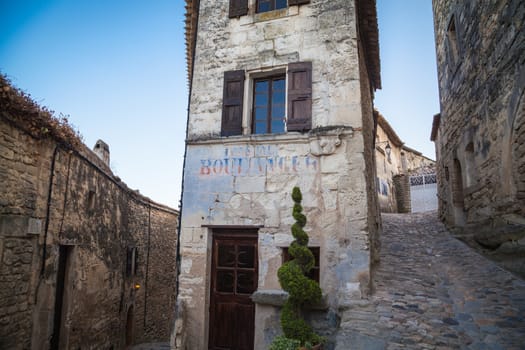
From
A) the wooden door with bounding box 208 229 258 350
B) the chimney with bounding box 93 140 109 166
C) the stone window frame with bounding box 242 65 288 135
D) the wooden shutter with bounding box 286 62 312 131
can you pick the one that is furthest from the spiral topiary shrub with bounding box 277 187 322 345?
the chimney with bounding box 93 140 109 166

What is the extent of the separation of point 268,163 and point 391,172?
15.1 meters

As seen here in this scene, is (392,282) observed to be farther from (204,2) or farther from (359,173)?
(204,2)

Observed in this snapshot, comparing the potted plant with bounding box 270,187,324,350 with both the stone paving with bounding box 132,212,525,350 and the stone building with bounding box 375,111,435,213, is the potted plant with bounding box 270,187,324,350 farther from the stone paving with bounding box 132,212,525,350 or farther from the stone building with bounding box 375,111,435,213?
the stone building with bounding box 375,111,435,213

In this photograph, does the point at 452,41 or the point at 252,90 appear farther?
the point at 452,41

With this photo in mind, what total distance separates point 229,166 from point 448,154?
6.50 m

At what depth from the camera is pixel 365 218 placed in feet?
18.3

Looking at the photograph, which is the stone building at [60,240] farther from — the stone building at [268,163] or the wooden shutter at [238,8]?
the wooden shutter at [238,8]

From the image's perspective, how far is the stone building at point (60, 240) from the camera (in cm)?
543

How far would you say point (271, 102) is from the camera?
6.80 m

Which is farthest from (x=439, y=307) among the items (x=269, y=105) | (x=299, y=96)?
Answer: (x=269, y=105)

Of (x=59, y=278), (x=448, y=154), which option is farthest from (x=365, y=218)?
(x=59, y=278)

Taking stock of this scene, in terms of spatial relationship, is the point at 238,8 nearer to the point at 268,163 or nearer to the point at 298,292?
the point at 268,163

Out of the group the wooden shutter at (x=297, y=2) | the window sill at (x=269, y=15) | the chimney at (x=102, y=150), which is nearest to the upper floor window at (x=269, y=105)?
the window sill at (x=269, y=15)

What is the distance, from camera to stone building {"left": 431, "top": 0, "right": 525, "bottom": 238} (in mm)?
5098
